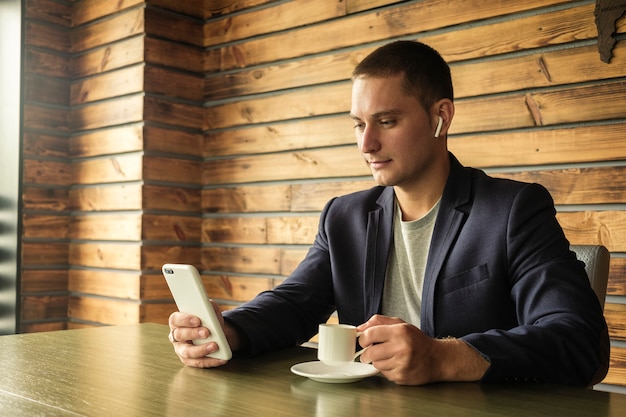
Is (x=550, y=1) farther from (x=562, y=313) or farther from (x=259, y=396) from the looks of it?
(x=259, y=396)

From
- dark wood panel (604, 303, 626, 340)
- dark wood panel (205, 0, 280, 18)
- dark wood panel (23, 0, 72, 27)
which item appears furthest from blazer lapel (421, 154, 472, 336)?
dark wood panel (23, 0, 72, 27)

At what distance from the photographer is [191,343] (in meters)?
1.61

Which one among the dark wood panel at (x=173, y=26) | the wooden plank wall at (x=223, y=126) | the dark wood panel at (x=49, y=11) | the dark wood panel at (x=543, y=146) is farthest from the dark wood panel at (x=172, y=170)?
the dark wood panel at (x=543, y=146)

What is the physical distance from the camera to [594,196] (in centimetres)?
270

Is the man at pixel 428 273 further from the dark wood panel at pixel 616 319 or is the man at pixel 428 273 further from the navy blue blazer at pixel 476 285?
the dark wood panel at pixel 616 319

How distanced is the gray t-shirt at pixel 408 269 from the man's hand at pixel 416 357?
55 cm

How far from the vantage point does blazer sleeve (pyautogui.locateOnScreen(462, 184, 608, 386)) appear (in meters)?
1.42

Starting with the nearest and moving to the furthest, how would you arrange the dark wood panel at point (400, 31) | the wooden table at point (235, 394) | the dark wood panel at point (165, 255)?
the wooden table at point (235, 394)
the dark wood panel at point (400, 31)
the dark wood panel at point (165, 255)

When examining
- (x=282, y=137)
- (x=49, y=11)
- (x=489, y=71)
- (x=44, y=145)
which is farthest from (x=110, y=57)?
(x=489, y=71)

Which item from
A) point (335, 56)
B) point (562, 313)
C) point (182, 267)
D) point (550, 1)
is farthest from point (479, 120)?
point (182, 267)

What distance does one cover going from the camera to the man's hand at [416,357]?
1346mm

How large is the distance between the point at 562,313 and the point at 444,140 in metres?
0.71

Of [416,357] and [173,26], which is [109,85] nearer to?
[173,26]

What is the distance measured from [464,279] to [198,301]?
26.5 inches
